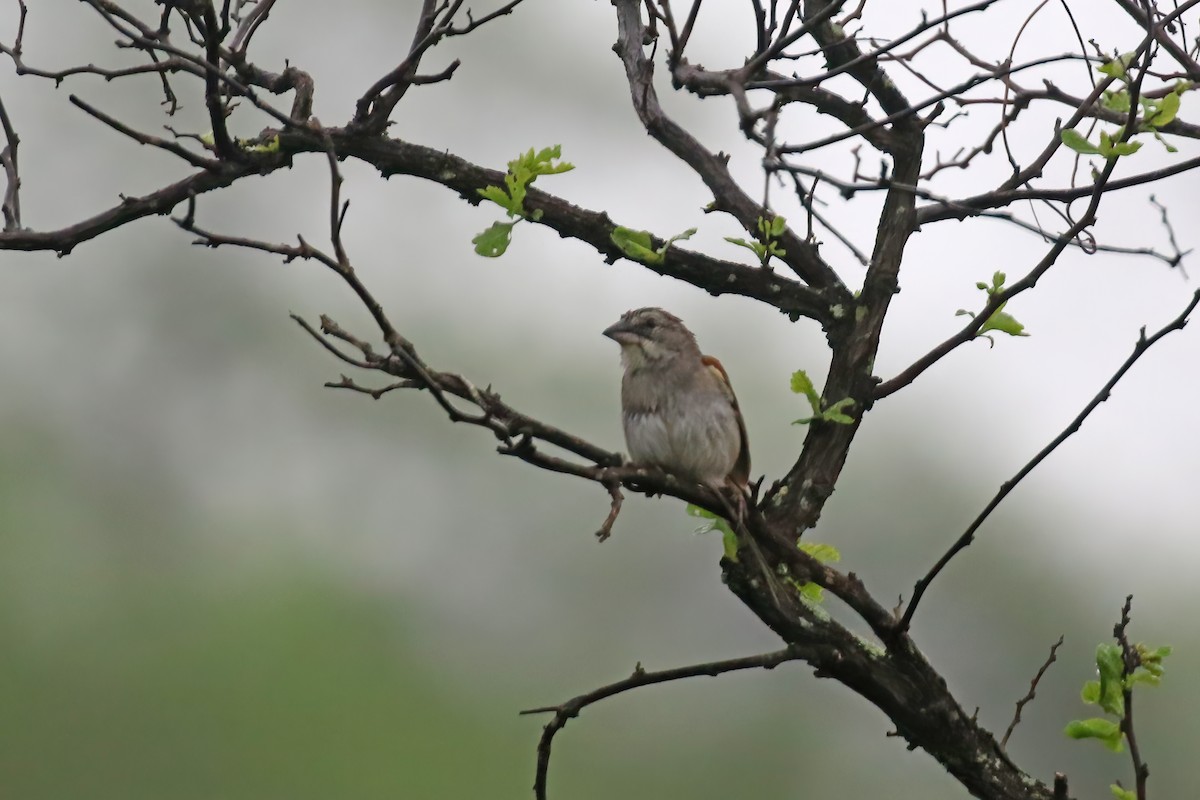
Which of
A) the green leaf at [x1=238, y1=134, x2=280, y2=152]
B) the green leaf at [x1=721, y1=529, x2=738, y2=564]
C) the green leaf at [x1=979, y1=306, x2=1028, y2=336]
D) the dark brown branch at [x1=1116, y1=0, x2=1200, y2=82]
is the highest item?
the dark brown branch at [x1=1116, y1=0, x2=1200, y2=82]

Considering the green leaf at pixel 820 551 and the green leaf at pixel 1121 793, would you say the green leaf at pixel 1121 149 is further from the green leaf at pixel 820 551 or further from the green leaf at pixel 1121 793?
the green leaf at pixel 1121 793

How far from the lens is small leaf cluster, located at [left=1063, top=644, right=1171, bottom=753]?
2.96 metres

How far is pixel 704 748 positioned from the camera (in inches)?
392

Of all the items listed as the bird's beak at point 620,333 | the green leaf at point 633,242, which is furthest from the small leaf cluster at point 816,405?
the bird's beak at point 620,333

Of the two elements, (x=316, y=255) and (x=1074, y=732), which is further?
(x=1074, y=732)

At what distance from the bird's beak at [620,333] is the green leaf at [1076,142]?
2.17 meters

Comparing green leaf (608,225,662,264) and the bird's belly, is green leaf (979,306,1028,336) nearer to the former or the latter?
green leaf (608,225,662,264)

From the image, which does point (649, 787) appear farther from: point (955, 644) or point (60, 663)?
point (60, 663)

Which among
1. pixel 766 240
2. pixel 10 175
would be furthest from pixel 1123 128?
pixel 10 175

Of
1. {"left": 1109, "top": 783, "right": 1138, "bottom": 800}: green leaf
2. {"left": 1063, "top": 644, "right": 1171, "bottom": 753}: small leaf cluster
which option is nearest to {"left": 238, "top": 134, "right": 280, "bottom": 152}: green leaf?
{"left": 1063, "top": 644, "right": 1171, "bottom": 753}: small leaf cluster

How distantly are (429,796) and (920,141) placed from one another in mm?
7307

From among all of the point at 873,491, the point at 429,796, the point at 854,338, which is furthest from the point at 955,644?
the point at 854,338

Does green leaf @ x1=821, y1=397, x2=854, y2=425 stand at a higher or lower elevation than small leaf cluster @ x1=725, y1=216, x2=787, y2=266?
lower

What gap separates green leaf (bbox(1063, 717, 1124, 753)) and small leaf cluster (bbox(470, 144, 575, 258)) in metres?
2.08
